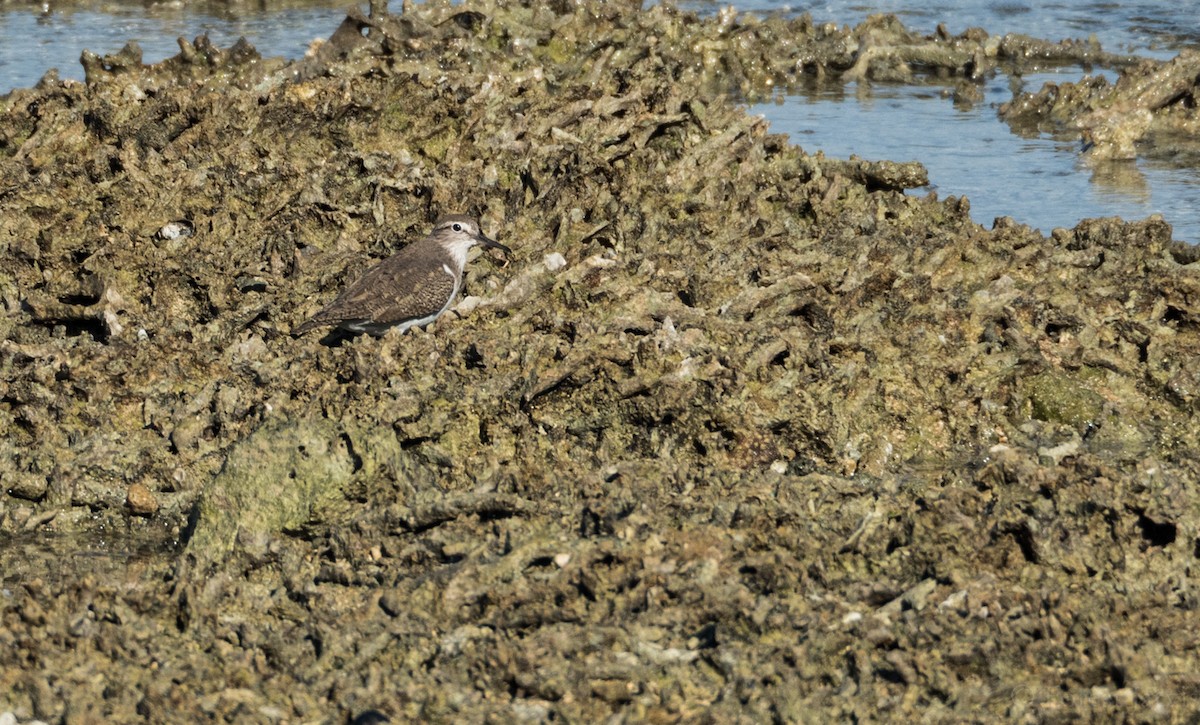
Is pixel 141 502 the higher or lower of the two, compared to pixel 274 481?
lower

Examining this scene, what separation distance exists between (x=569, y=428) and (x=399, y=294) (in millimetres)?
1670

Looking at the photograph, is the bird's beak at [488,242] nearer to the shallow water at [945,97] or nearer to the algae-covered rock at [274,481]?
the algae-covered rock at [274,481]

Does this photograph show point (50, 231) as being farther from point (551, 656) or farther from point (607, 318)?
point (551, 656)

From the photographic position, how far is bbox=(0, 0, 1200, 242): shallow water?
1321 centimetres

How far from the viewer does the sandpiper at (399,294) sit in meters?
8.56

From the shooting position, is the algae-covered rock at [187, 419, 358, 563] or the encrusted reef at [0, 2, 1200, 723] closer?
the encrusted reef at [0, 2, 1200, 723]

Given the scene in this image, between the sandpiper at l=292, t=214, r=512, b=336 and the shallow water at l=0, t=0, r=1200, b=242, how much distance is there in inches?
206

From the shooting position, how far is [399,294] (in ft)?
28.3

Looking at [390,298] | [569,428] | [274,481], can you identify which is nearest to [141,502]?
[274,481]

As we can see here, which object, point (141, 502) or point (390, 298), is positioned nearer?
point (141, 502)

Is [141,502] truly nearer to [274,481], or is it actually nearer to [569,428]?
[274,481]

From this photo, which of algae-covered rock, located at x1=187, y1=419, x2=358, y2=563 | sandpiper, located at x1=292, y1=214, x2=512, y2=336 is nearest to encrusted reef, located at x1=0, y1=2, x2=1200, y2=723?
algae-covered rock, located at x1=187, y1=419, x2=358, y2=563

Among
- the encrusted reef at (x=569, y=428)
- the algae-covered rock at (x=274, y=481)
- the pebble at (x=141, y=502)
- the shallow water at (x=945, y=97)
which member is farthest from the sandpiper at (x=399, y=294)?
the shallow water at (x=945, y=97)

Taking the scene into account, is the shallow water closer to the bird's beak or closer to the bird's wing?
the bird's beak
